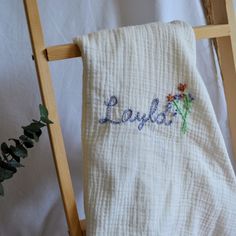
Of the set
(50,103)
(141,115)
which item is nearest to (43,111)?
(50,103)

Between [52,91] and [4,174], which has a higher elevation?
[52,91]

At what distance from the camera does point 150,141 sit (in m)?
0.61

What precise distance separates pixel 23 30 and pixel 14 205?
38 cm

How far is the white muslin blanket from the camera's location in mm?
587

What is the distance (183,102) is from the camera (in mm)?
630

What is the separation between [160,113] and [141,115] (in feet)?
0.12

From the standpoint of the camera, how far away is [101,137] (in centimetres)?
59

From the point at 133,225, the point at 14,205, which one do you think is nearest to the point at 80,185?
the point at 14,205

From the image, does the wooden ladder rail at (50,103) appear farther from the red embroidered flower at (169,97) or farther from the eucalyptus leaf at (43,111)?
the red embroidered flower at (169,97)

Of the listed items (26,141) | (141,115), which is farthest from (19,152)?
(141,115)

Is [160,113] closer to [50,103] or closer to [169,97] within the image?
[169,97]

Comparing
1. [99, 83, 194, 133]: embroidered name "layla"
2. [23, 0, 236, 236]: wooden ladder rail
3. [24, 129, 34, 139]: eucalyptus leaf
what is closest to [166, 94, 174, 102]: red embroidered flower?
[99, 83, 194, 133]: embroidered name "layla"

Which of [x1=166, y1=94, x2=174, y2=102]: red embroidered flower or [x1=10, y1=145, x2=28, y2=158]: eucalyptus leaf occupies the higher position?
[x1=166, y1=94, x2=174, y2=102]: red embroidered flower

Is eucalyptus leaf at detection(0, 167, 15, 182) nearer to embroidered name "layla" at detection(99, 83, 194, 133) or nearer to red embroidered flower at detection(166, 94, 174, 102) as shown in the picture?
embroidered name "layla" at detection(99, 83, 194, 133)
